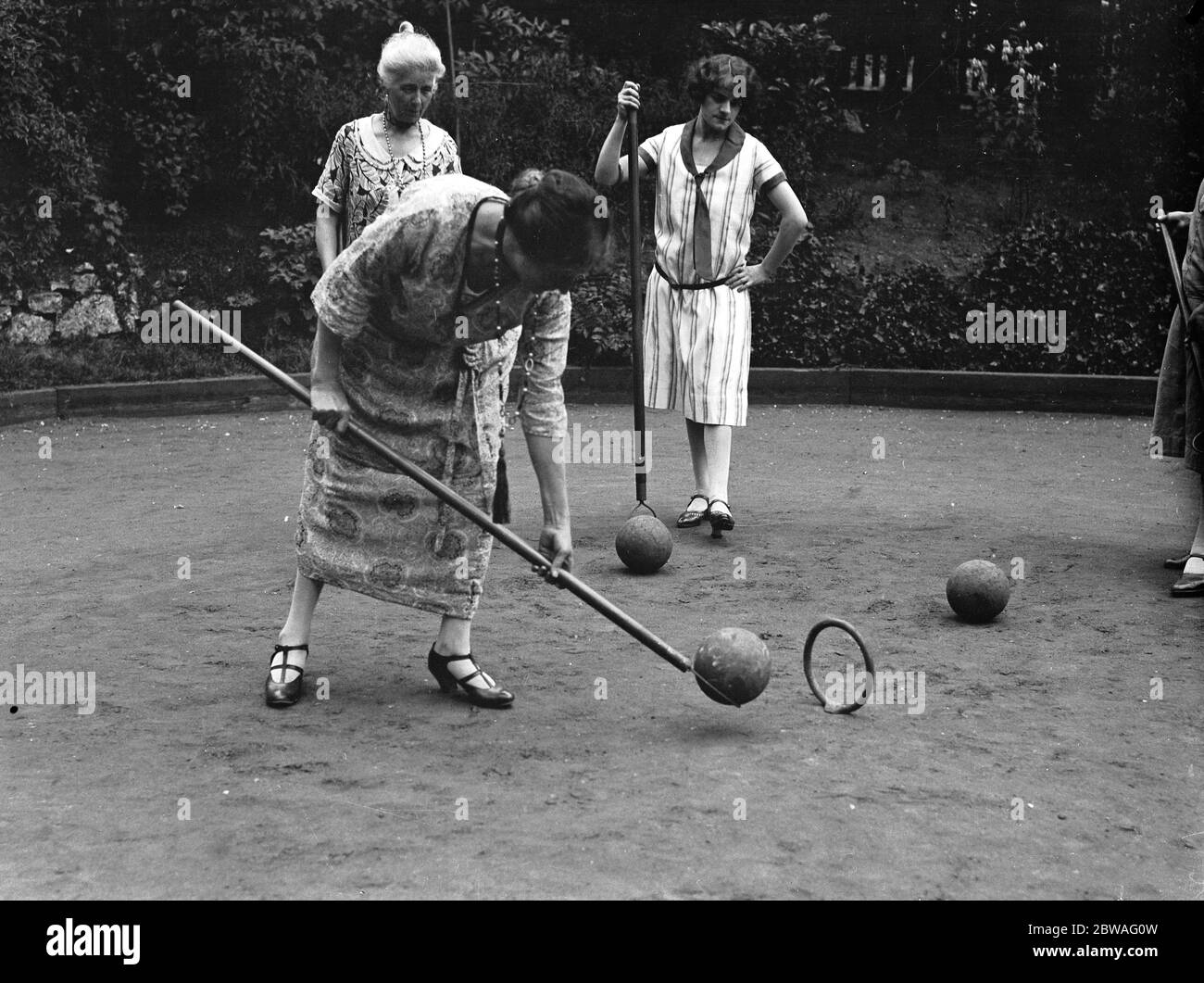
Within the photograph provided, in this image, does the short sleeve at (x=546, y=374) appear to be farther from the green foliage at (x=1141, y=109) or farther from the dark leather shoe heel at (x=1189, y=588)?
the green foliage at (x=1141, y=109)

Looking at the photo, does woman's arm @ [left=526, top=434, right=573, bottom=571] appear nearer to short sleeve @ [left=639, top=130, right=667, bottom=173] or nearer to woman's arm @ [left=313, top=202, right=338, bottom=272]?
woman's arm @ [left=313, top=202, right=338, bottom=272]

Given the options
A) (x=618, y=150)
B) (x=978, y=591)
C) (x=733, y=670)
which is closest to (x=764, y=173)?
(x=618, y=150)

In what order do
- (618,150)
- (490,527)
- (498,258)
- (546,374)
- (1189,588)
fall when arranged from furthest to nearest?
1. (618,150)
2. (1189,588)
3. (546,374)
4. (490,527)
5. (498,258)

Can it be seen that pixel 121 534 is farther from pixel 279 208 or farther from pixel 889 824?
pixel 279 208

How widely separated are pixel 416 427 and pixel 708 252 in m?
2.93

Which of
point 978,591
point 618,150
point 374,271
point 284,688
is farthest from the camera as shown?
point 618,150

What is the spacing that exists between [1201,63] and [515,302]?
406 inches

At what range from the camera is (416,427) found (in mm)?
4363

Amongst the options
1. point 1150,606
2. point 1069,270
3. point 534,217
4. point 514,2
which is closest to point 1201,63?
point 1069,270

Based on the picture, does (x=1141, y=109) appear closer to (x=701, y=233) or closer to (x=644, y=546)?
(x=701, y=233)

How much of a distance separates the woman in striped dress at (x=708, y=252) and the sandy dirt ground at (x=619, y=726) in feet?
1.72

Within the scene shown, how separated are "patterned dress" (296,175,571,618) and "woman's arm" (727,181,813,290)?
8.77ft

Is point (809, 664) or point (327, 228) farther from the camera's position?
point (327, 228)

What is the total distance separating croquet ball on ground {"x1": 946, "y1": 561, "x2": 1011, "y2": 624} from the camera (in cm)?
543
